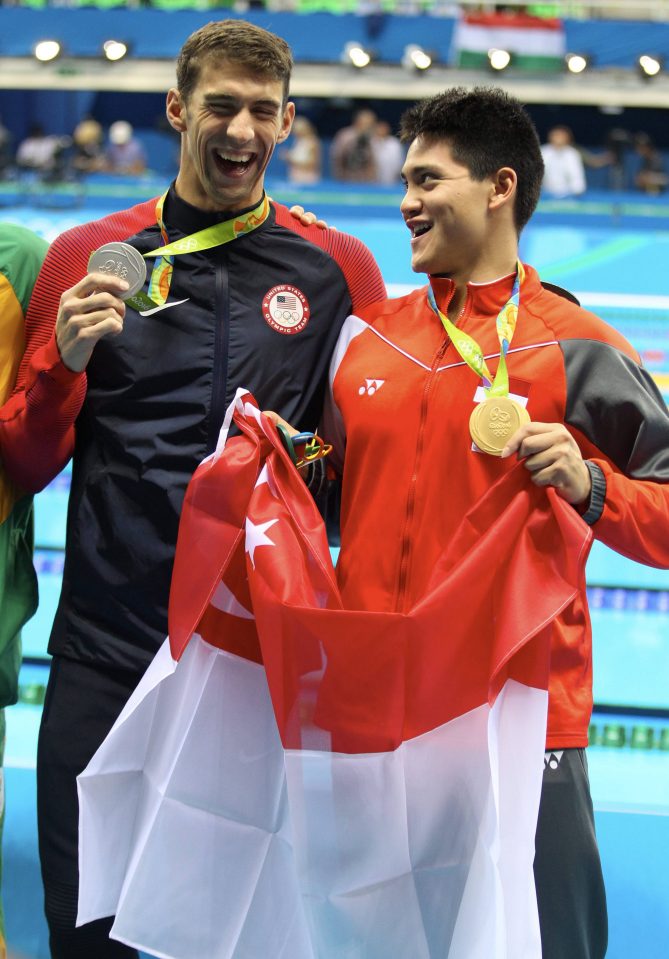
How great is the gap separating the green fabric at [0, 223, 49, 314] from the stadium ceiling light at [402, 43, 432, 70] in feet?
50.3

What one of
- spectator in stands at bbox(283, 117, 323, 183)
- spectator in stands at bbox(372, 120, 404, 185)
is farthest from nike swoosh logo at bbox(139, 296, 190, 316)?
spectator in stands at bbox(283, 117, 323, 183)

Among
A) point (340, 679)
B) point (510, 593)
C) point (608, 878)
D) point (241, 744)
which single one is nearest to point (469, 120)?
point (510, 593)

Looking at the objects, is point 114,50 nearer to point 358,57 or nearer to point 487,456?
point 358,57

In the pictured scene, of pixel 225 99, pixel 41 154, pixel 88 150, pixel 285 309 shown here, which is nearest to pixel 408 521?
pixel 285 309

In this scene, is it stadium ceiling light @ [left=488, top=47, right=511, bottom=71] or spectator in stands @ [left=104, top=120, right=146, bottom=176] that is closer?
stadium ceiling light @ [left=488, top=47, right=511, bottom=71]

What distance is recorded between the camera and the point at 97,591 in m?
2.39

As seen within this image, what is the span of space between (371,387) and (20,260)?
31.3 inches

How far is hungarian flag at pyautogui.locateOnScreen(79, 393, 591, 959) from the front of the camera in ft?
6.54

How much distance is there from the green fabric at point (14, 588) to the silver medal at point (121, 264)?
0.64 m

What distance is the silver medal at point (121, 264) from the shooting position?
2.16 metres

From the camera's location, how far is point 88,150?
16000 mm

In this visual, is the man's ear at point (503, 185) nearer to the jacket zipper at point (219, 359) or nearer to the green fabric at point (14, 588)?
the jacket zipper at point (219, 359)

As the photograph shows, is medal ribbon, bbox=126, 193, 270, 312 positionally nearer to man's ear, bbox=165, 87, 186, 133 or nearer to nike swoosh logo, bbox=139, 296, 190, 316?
nike swoosh logo, bbox=139, 296, 190, 316

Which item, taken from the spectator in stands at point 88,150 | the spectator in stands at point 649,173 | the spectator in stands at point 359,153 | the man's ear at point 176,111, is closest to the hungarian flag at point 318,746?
the man's ear at point 176,111
